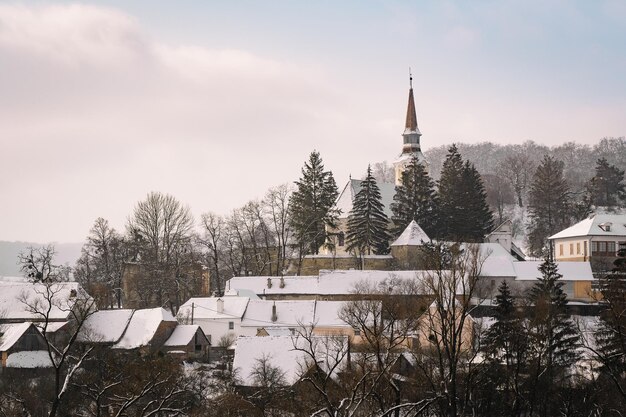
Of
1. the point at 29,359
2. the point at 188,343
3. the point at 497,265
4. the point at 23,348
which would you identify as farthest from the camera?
the point at 497,265

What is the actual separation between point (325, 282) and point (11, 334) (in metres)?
20.2

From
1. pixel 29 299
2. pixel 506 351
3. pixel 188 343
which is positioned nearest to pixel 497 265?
pixel 188 343

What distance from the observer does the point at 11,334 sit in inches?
1816

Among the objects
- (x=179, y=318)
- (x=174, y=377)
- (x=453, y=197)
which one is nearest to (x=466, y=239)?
(x=453, y=197)

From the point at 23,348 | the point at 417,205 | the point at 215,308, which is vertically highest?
the point at 417,205

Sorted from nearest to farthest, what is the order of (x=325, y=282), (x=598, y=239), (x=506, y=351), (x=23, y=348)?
(x=506, y=351) → (x=23, y=348) → (x=325, y=282) → (x=598, y=239)

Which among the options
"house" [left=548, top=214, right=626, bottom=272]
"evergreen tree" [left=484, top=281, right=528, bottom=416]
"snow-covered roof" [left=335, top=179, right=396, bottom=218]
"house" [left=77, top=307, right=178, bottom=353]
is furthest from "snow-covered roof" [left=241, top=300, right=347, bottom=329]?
"house" [left=548, top=214, right=626, bottom=272]

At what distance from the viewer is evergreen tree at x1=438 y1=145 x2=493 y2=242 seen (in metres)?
63.9

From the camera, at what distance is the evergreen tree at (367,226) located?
62.1 m

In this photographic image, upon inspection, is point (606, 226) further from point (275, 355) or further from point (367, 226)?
point (275, 355)

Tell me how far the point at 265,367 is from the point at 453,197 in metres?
32.1

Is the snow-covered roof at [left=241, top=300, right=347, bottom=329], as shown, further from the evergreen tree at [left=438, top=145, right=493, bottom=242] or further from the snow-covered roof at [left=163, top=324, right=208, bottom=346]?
the evergreen tree at [left=438, top=145, right=493, bottom=242]

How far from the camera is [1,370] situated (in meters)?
43.1

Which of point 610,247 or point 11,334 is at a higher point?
point 610,247
